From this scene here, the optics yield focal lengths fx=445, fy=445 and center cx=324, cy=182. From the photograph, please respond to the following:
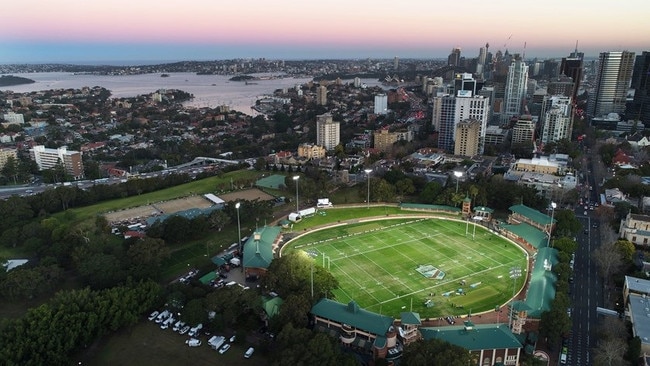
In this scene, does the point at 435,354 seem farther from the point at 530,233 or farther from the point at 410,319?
the point at 530,233

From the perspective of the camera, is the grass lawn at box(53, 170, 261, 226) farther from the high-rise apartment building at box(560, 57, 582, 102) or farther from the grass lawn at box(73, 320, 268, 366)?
the high-rise apartment building at box(560, 57, 582, 102)

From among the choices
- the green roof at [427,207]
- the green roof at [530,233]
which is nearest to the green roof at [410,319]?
the green roof at [530,233]

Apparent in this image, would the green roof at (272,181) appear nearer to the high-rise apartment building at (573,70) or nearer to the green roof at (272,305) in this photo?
the green roof at (272,305)

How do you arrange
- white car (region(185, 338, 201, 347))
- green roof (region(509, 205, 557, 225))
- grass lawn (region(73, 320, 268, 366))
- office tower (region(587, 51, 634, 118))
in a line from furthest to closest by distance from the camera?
office tower (region(587, 51, 634, 118)), green roof (region(509, 205, 557, 225)), white car (region(185, 338, 201, 347)), grass lawn (region(73, 320, 268, 366))

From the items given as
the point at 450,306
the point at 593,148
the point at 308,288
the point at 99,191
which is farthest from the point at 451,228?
the point at 593,148

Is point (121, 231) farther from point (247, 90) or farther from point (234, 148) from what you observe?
point (247, 90)

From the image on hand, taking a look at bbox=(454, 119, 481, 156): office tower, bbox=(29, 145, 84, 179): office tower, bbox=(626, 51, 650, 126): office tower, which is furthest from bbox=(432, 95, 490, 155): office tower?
bbox=(29, 145, 84, 179): office tower
